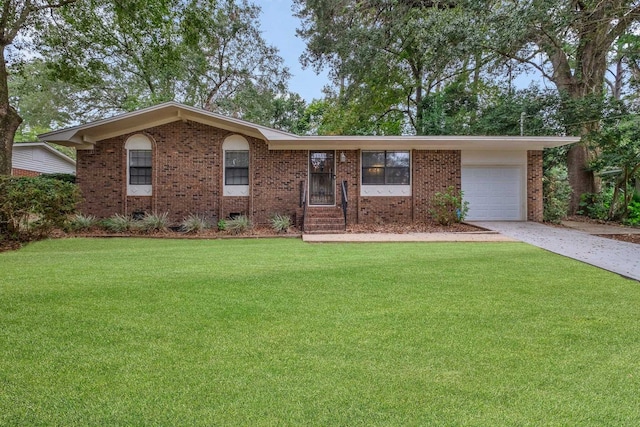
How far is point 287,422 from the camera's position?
1.77 m

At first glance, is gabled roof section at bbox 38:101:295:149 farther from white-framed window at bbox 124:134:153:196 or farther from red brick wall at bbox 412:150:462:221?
red brick wall at bbox 412:150:462:221

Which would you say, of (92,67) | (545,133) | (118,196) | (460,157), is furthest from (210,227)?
(545,133)

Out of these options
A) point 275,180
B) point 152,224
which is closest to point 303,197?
point 275,180

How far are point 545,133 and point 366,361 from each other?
49.5 feet

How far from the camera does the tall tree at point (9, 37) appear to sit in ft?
→ 30.6

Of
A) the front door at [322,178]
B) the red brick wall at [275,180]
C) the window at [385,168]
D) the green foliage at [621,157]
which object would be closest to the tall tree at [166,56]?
the red brick wall at [275,180]

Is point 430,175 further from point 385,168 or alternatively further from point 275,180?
point 275,180

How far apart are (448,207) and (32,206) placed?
11530 mm

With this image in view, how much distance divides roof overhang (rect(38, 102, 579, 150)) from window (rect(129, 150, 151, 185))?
804 mm

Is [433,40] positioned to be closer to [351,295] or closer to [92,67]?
[351,295]

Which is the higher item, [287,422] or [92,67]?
[92,67]

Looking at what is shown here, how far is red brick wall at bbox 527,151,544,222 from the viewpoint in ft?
38.3

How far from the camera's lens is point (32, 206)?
25.4 ft

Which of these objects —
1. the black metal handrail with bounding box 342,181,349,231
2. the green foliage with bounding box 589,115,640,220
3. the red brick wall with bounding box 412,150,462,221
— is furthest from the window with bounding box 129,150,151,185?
the green foliage with bounding box 589,115,640,220
